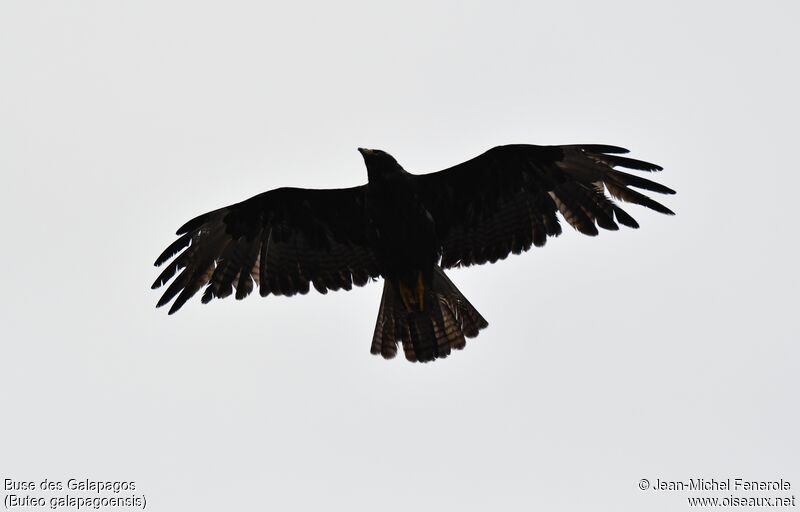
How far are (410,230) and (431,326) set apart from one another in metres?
1.32

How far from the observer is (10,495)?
1439cm

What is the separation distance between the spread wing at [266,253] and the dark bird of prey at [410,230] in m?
0.01

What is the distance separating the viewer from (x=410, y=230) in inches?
523

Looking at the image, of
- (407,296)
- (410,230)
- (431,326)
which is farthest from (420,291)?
(410,230)

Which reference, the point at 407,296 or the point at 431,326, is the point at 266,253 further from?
the point at 431,326

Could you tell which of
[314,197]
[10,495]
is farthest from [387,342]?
[10,495]

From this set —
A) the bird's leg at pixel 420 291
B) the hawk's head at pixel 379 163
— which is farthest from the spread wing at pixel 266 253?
the hawk's head at pixel 379 163

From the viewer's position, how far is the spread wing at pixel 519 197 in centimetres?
1341

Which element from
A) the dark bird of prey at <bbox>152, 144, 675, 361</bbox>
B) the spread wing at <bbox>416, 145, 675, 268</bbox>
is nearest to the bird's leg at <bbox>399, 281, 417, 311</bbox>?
the dark bird of prey at <bbox>152, 144, 675, 361</bbox>

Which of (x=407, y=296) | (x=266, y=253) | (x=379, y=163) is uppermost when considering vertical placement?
(x=379, y=163)

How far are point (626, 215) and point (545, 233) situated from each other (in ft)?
2.91

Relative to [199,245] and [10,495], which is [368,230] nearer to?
[199,245]

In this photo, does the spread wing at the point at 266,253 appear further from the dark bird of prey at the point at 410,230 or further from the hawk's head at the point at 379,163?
the hawk's head at the point at 379,163

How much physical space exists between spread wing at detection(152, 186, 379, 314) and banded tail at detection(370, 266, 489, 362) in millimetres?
615
